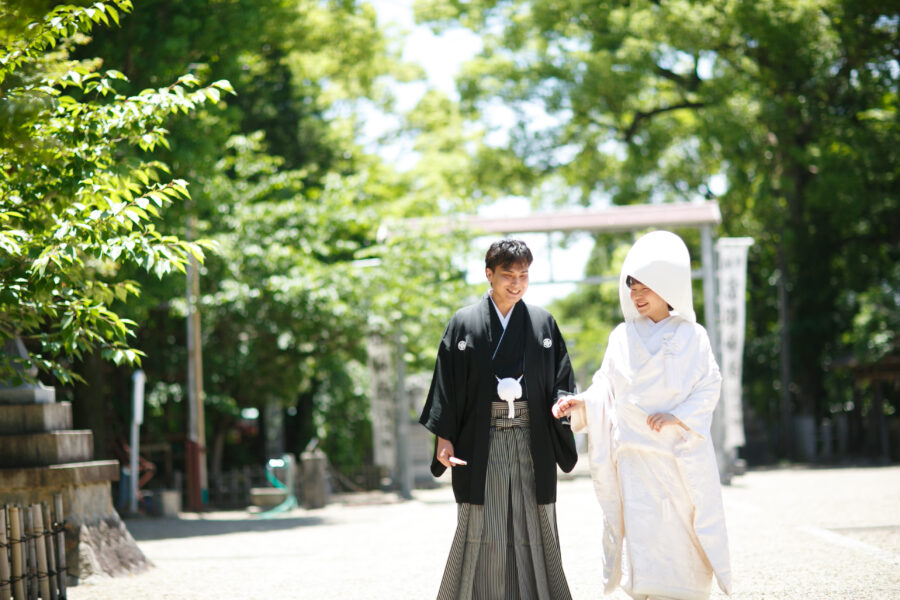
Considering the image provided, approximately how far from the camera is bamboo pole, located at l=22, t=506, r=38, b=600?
593 cm

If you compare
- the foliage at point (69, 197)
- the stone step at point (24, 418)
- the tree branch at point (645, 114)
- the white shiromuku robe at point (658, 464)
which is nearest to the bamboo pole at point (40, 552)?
the foliage at point (69, 197)

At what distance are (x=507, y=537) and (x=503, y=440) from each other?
1.40 ft

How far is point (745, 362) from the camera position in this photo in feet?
84.9

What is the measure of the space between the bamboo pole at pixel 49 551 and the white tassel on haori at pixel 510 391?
327 centimetres

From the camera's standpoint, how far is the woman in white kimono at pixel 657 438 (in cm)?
438

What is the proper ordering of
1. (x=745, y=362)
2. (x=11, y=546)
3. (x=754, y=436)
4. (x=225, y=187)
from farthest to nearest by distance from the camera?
(x=754, y=436) → (x=745, y=362) → (x=225, y=187) → (x=11, y=546)

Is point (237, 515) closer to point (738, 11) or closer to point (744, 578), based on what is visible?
point (744, 578)

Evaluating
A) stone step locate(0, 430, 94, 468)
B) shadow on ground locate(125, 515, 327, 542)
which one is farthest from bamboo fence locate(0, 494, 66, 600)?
shadow on ground locate(125, 515, 327, 542)

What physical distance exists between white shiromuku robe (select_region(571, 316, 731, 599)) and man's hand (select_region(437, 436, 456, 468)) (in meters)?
0.58

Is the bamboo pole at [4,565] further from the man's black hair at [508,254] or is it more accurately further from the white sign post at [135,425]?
the white sign post at [135,425]

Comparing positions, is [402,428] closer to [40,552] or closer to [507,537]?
[40,552]

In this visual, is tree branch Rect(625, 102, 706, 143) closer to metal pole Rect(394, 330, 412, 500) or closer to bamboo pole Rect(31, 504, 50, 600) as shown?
metal pole Rect(394, 330, 412, 500)

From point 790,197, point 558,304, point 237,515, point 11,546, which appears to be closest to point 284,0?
point 237,515

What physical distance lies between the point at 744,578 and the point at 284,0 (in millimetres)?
9606
